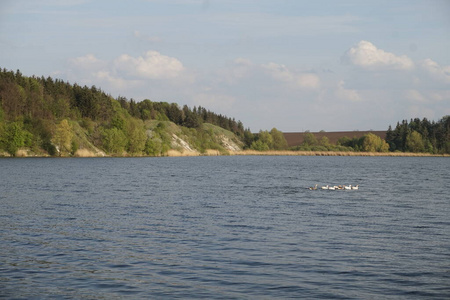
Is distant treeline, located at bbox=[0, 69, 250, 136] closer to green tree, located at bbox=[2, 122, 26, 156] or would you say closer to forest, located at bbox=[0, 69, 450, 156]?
forest, located at bbox=[0, 69, 450, 156]

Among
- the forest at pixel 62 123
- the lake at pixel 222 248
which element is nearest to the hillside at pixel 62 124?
the forest at pixel 62 123

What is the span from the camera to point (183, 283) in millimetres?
17328

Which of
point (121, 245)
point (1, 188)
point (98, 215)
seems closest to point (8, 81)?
point (1, 188)

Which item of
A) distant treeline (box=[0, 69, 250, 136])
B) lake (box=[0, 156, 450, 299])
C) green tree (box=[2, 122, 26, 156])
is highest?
distant treeline (box=[0, 69, 250, 136])

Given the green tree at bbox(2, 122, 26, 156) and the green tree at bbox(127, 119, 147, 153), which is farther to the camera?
the green tree at bbox(127, 119, 147, 153)

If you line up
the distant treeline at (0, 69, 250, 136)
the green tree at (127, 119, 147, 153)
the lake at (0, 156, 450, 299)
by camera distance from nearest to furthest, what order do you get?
the lake at (0, 156, 450, 299)
the distant treeline at (0, 69, 250, 136)
the green tree at (127, 119, 147, 153)

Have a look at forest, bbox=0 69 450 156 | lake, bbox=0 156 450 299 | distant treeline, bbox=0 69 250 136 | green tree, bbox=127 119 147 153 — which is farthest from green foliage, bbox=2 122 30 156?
lake, bbox=0 156 450 299

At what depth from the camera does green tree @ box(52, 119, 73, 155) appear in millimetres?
134250

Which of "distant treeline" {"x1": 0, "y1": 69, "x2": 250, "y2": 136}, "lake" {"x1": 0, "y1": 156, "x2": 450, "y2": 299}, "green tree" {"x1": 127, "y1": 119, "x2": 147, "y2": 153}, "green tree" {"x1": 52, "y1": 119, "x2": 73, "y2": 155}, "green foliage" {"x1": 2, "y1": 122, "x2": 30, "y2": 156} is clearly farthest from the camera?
"green tree" {"x1": 127, "y1": 119, "x2": 147, "y2": 153}

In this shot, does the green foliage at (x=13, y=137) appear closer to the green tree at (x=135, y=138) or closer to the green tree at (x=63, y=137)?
the green tree at (x=63, y=137)

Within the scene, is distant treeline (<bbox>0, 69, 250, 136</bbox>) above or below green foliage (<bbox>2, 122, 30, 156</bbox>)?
above

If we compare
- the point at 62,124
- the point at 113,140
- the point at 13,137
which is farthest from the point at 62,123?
the point at 113,140

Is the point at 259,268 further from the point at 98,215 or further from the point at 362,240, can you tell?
the point at 98,215

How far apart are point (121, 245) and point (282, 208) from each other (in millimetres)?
16579
